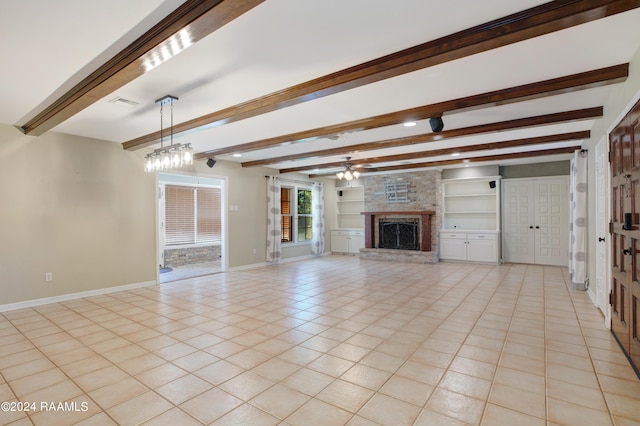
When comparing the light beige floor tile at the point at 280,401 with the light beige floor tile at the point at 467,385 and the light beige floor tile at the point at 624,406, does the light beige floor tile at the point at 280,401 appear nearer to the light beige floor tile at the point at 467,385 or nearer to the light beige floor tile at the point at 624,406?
the light beige floor tile at the point at 467,385

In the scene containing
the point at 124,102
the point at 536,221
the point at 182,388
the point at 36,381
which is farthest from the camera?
the point at 536,221

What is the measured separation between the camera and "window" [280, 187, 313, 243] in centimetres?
920

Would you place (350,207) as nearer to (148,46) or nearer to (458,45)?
(458,45)

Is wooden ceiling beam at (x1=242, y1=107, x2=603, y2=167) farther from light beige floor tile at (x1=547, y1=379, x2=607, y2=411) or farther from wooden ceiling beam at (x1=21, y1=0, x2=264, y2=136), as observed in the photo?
wooden ceiling beam at (x1=21, y1=0, x2=264, y2=136)

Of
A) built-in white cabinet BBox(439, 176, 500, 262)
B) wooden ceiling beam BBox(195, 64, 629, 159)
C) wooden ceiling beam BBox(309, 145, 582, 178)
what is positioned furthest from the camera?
built-in white cabinet BBox(439, 176, 500, 262)

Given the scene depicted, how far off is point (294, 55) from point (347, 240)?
26.5 feet

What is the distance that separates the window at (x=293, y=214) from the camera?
920 centimetres

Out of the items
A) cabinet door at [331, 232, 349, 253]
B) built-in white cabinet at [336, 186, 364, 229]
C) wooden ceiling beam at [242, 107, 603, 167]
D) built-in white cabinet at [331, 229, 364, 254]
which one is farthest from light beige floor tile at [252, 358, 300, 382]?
built-in white cabinet at [336, 186, 364, 229]

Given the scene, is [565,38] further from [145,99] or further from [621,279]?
[145,99]

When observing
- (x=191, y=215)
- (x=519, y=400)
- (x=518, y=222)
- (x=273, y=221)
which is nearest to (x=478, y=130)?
(x=519, y=400)

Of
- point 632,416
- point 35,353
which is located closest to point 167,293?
point 35,353

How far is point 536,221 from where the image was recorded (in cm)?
768

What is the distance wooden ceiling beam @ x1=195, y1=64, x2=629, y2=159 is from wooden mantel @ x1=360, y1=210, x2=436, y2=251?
475 cm

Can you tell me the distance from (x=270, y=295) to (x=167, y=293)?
66.9 inches
